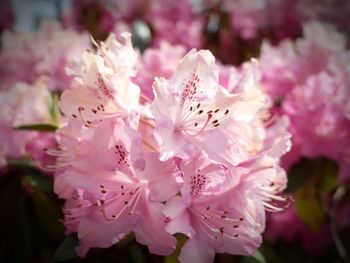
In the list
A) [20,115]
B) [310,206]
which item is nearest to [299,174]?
[310,206]

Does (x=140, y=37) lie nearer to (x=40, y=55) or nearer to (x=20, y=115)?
(x=40, y=55)

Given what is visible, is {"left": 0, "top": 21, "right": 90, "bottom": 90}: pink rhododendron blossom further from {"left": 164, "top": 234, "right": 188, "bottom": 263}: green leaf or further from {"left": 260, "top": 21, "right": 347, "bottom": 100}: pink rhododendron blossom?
{"left": 164, "top": 234, "right": 188, "bottom": 263}: green leaf

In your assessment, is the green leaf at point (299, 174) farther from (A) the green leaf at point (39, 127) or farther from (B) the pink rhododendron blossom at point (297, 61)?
(A) the green leaf at point (39, 127)

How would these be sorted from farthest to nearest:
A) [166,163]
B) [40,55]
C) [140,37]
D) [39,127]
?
[140,37], [40,55], [39,127], [166,163]

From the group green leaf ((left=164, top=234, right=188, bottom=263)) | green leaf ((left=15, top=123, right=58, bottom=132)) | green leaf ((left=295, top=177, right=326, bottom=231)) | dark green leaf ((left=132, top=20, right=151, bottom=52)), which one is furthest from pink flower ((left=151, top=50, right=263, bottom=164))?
dark green leaf ((left=132, top=20, right=151, bottom=52))

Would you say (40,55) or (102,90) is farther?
(40,55)

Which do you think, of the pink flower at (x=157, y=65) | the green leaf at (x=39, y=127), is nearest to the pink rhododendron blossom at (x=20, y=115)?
the green leaf at (x=39, y=127)

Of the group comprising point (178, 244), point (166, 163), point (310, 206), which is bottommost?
point (310, 206)
